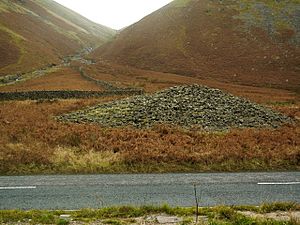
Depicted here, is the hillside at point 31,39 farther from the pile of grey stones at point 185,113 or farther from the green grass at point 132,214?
the green grass at point 132,214

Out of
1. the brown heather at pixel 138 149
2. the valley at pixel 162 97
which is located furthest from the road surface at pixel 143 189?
the valley at pixel 162 97

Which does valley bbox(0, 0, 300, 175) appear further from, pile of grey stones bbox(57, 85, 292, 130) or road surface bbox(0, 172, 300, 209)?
road surface bbox(0, 172, 300, 209)

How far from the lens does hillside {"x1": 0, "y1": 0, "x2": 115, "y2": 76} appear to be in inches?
4081

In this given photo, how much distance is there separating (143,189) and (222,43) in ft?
277

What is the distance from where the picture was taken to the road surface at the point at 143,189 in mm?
12508

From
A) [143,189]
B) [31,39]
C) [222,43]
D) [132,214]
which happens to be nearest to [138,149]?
[143,189]

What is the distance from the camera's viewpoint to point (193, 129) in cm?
2612

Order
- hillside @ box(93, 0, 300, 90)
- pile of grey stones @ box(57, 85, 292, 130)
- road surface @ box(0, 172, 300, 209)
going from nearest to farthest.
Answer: road surface @ box(0, 172, 300, 209)
pile of grey stones @ box(57, 85, 292, 130)
hillside @ box(93, 0, 300, 90)

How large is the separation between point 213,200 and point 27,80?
2941 inches

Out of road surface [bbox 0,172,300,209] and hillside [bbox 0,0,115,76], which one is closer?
road surface [bbox 0,172,300,209]

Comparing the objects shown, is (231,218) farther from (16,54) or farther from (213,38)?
(16,54)

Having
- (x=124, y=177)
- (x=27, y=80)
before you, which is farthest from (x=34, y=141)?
(x=27, y=80)

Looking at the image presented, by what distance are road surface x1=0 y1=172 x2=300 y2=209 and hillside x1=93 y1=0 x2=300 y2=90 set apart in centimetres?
6011

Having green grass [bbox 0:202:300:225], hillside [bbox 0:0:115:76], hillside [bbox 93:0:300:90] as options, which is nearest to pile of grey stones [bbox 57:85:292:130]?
green grass [bbox 0:202:300:225]
